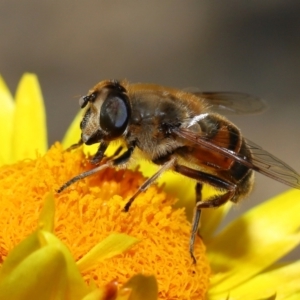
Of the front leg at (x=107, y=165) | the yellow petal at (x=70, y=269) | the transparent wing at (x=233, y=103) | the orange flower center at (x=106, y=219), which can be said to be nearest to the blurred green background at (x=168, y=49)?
the transparent wing at (x=233, y=103)

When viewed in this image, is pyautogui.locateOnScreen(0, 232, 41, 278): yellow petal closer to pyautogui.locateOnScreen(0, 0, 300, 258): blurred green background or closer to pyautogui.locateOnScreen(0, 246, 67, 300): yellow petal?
pyautogui.locateOnScreen(0, 246, 67, 300): yellow petal

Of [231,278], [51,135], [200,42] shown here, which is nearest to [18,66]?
[51,135]

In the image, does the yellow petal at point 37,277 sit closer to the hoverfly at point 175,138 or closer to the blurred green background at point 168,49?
the hoverfly at point 175,138

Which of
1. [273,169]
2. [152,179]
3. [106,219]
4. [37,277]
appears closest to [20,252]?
[37,277]

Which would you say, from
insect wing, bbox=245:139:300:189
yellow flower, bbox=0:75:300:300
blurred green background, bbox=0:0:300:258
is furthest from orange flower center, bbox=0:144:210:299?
blurred green background, bbox=0:0:300:258

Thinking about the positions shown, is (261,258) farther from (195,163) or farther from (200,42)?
(200,42)

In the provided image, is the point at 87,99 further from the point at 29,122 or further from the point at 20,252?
the point at 29,122

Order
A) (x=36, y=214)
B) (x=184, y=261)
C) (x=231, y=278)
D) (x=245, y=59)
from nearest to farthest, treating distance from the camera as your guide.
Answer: (x=36, y=214), (x=184, y=261), (x=231, y=278), (x=245, y=59)
